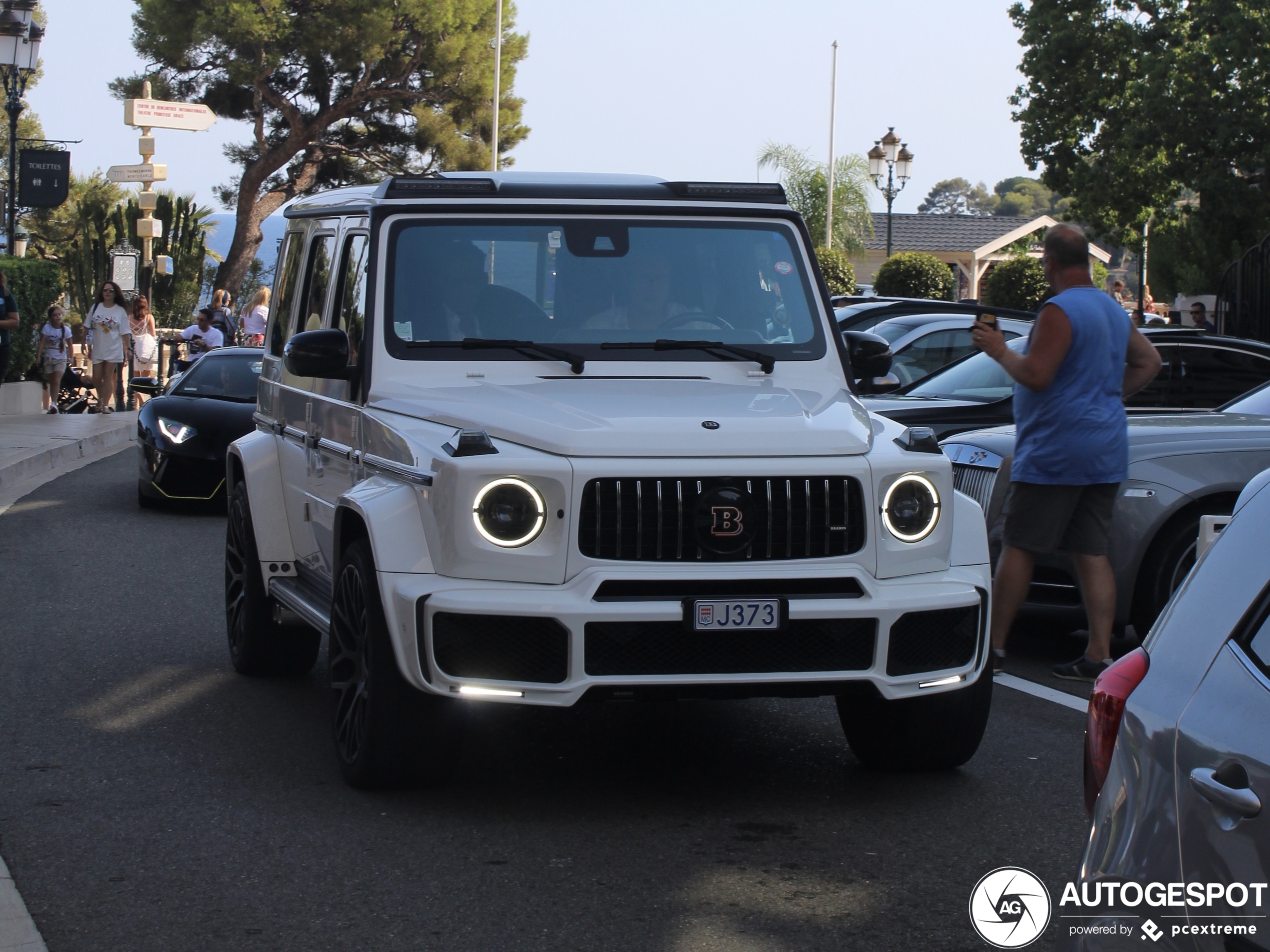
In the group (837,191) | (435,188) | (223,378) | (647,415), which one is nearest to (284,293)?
(435,188)

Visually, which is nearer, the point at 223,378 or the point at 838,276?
the point at 223,378

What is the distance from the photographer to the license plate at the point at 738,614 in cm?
491

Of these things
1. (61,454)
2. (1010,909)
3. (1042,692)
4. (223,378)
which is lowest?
(61,454)

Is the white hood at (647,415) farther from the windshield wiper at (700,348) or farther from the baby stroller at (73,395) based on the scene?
the baby stroller at (73,395)

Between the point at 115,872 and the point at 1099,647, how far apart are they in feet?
14.3

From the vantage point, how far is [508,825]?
5.09m

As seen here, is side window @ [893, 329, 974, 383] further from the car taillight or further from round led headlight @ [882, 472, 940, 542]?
the car taillight

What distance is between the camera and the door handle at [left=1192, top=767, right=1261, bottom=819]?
2.29 meters

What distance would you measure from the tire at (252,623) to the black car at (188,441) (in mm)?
5839

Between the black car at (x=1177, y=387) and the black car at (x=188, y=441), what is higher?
the black car at (x=1177, y=387)

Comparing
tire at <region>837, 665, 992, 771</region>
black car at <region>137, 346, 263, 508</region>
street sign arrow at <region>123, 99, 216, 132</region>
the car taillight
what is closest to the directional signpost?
street sign arrow at <region>123, 99, 216, 132</region>

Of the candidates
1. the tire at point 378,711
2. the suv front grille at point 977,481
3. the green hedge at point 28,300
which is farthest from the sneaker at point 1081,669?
the green hedge at point 28,300

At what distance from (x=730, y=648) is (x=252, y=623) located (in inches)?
116

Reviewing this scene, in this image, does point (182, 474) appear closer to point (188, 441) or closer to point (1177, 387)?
point (188, 441)
